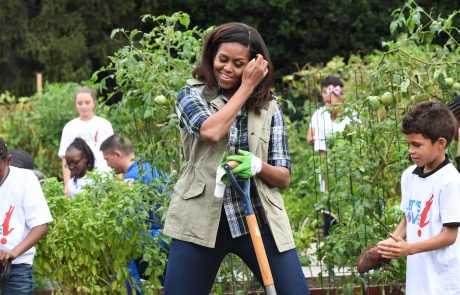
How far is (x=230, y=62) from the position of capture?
15.0 ft

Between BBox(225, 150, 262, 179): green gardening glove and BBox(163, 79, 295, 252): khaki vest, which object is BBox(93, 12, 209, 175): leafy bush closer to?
BBox(163, 79, 295, 252): khaki vest

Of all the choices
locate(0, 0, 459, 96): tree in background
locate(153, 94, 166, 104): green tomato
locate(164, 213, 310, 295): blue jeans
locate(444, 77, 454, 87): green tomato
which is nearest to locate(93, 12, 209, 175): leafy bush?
locate(153, 94, 166, 104): green tomato

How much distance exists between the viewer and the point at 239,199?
14.9 ft

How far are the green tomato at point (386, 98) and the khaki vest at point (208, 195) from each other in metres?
1.69

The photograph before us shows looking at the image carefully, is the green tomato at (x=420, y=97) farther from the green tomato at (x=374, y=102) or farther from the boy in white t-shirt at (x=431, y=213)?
the boy in white t-shirt at (x=431, y=213)

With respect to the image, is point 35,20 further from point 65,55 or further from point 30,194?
point 30,194

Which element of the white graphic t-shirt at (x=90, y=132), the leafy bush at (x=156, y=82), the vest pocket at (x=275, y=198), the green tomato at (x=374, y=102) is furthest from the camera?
the white graphic t-shirt at (x=90, y=132)

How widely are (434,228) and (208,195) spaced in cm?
102

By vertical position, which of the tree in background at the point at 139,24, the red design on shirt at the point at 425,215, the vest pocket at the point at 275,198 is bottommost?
the red design on shirt at the point at 425,215

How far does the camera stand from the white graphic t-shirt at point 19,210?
18.8 ft

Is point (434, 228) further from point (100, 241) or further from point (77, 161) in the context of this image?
point (77, 161)

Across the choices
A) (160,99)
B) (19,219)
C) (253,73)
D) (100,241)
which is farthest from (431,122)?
(100,241)

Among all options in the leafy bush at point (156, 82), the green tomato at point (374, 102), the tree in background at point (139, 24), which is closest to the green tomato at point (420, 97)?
the green tomato at point (374, 102)

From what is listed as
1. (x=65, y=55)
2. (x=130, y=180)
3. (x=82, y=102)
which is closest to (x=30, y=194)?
(x=130, y=180)
